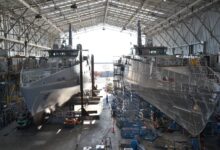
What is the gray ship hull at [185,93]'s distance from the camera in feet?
35.1

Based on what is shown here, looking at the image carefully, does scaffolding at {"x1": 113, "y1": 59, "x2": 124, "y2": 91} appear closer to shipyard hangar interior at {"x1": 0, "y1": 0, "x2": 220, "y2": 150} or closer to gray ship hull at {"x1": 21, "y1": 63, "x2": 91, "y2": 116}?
shipyard hangar interior at {"x1": 0, "y1": 0, "x2": 220, "y2": 150}

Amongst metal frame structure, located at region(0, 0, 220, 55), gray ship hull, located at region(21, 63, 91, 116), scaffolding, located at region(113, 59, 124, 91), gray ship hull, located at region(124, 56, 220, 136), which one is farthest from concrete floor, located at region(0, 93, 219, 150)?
A: metal frame structure, located at region(0, 0, 220, 55)

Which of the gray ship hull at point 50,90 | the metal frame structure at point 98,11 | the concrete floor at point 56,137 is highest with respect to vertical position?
the metal frame structure at point 98,11

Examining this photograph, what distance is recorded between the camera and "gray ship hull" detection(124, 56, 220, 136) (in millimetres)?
10695

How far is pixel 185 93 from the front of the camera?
1165 centimetres

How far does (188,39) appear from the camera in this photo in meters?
33.4

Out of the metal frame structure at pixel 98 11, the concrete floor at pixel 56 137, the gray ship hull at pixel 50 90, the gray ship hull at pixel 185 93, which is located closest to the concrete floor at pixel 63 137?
the concrete floor at pixel 56 137

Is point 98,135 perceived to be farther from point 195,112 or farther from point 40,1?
point 40,1

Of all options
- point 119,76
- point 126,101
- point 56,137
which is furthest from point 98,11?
point 56,137

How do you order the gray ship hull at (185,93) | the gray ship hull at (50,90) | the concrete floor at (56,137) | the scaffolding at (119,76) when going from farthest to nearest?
the scaffolding at (119,76), the gray ship hull at (50,90), the concrete floor at (56,137), the gray ship hull at (185,93)

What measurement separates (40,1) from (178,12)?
1489cm

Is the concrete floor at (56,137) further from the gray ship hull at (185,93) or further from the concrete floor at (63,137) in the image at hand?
the gray ship hull at (185,93)

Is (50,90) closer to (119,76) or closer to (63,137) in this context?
(63,137)

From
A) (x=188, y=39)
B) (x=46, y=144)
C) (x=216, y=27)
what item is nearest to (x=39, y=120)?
(x=46, y=144)
